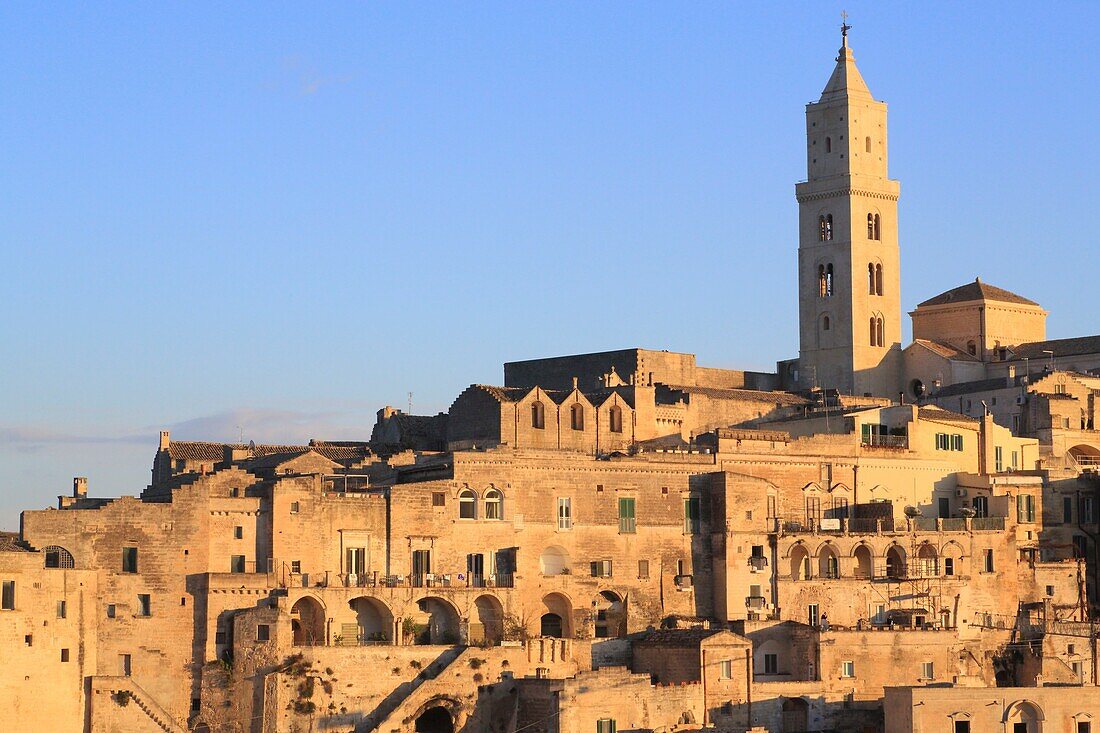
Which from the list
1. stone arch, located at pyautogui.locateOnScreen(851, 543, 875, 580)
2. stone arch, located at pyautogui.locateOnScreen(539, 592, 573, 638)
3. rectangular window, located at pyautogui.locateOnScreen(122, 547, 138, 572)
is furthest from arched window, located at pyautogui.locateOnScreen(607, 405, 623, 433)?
rectangular window, located at pyautogui.locateOnScreen(122, 547, 138, 572)

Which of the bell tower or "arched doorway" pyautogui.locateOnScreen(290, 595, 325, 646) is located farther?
the bell tower

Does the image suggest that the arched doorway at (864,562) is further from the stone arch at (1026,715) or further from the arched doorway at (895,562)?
the stone arch at (1026,715)

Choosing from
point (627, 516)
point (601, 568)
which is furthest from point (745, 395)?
point (601, 568)

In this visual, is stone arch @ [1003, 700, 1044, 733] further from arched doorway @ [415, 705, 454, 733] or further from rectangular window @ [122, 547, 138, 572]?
rectangular window @ [122, 547, 138, 572]

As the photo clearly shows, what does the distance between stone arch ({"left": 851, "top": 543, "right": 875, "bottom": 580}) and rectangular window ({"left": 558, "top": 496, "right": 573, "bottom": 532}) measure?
961 centimetres

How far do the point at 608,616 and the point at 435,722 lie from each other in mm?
7199

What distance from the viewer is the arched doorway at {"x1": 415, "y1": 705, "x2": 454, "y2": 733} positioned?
67.1m

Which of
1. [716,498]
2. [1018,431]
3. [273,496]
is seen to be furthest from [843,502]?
[273,496]

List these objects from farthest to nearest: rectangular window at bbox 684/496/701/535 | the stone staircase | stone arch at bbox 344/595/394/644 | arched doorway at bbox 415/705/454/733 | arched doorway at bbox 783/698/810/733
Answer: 1. rectangular window at bbox 684/496/701/535
2. arched doorway at bbox 783/698/810/733
3. stone arch at bbox 344/595/394/644
4. arched doorway at bbox 415/705/454/733
5. the stone staircase

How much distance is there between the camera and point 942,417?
81.6 m

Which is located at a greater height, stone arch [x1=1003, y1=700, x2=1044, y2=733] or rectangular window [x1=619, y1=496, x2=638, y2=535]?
rectangular window [x1=619, y1=496, x2=638, y2=535]

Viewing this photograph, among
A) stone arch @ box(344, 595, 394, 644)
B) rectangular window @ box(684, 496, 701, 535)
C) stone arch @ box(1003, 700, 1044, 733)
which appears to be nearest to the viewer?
stone arch @ box(1003, 700, 1044, 733)

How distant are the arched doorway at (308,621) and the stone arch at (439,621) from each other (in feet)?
10.4

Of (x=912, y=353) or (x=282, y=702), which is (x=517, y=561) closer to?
(x=282, y=702)
